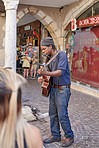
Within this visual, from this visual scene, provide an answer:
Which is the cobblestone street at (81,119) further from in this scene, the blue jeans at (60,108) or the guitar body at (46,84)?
the guitar body at (46,84)

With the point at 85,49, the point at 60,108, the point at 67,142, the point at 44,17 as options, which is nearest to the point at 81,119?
the point at 67,142

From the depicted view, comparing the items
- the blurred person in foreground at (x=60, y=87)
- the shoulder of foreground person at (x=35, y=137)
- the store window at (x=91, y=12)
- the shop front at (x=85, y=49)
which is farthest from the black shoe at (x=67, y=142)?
the store window at (x=91, y=12)

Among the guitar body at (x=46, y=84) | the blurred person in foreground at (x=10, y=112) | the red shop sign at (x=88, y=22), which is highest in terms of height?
the red shop sign at (x=88, y=22)

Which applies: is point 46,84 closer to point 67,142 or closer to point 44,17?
point 67,142

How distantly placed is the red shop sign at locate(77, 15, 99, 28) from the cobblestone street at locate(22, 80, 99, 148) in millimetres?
2592

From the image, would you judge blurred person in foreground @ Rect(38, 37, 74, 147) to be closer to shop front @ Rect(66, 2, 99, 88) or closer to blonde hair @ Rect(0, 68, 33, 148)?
blonde hair @ Rect(0, 68, 33, 148)

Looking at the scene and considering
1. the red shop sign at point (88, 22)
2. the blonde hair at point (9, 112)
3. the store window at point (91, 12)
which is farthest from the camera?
the store window at point (91, 12)

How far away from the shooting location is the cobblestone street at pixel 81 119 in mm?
3687

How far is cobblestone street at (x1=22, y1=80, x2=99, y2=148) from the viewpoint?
3.69 m

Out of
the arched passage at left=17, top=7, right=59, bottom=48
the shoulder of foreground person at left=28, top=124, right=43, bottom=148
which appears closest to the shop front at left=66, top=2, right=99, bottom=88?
the arched passage at left=17, top=7, right=59, bottom=48

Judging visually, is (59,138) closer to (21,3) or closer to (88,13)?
(88,13)

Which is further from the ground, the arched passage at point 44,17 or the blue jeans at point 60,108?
the arched passage at point 44,17

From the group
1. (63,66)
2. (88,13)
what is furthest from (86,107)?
(88,13)

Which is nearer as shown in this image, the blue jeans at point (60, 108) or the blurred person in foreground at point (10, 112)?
the blurred person in foreground at point (10, 112)
